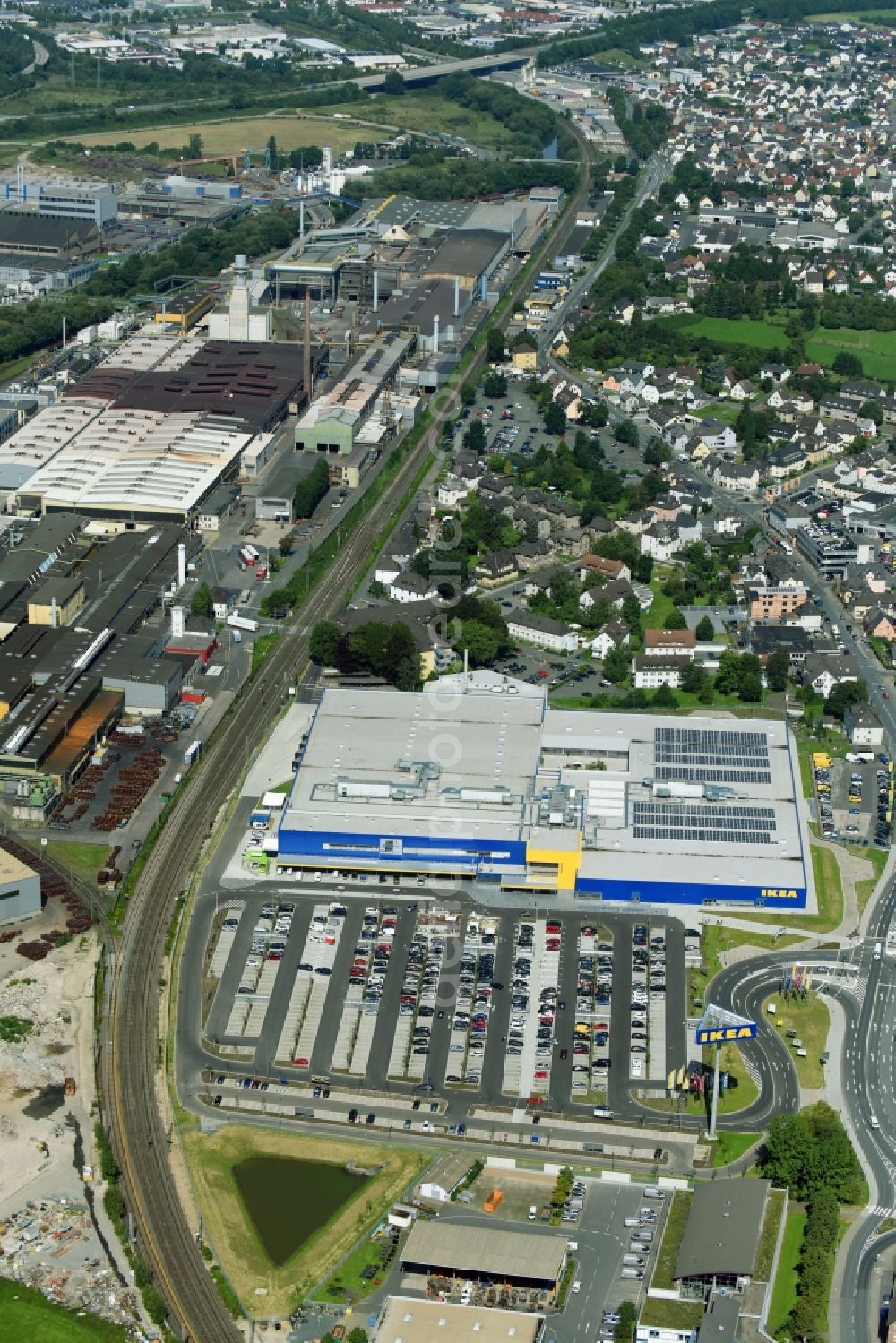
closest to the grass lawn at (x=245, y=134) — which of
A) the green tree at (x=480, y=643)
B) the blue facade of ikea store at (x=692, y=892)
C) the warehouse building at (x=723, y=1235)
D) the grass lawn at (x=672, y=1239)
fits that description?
the green tree at (x=480, y=643)

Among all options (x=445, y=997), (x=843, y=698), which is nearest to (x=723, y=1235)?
(x=445, y=997)

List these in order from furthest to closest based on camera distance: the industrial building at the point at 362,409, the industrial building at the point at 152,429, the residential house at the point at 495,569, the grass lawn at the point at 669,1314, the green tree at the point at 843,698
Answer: the industrial building at the point at 362,409, the industrial building at the point at 152,429, the residential house at the point at 495,569, the green tree at the point at 843,698, the grass lawn at the point at 669,1314

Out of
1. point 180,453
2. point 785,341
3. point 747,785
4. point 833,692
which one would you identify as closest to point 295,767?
point 747,785

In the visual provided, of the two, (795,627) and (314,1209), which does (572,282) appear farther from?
(314,1209)

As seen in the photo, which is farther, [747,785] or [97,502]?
[97,502]

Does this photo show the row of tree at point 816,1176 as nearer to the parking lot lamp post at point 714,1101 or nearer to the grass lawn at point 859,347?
the parking lot lamp post at point 714,1101

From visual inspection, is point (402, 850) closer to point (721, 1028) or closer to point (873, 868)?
point (721, 1028)
